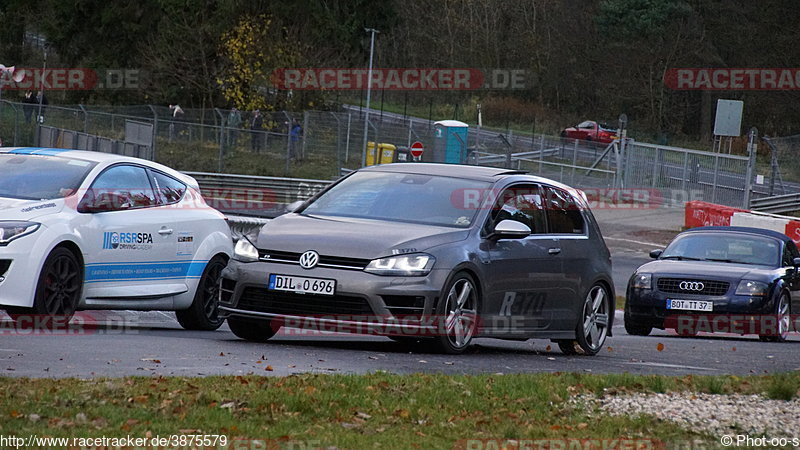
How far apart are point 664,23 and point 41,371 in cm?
6947

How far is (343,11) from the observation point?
69062 mm

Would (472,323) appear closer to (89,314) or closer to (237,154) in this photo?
(89,314)

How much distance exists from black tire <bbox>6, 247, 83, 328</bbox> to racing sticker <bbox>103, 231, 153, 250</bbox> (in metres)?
0.38

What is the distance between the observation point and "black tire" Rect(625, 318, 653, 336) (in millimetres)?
17047

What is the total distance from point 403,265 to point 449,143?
120ft

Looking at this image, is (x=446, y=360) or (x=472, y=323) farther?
(x=472, y=323)

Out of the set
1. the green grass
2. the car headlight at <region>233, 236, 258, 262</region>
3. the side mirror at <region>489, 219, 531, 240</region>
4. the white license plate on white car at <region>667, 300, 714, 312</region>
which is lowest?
the white license plate on white car at <region>667, 300, 714, 312</region>

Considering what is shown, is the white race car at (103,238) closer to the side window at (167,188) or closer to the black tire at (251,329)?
the side window at (167,188)

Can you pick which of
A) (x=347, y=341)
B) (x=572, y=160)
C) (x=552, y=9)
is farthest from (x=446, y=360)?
A: (x=552, y=9)

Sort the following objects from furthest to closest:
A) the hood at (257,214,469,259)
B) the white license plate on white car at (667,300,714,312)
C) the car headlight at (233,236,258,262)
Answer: the white license plate on white car at (667,300,714,312), the car headlight at (233,236,258,262), the hood at (257,214,469,259)

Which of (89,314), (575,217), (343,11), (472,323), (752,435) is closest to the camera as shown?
(752,435)
